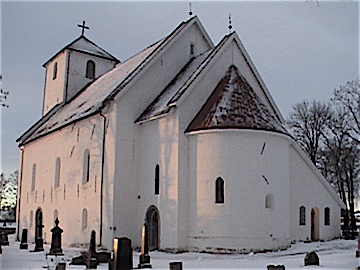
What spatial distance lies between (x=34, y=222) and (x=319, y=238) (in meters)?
18.6

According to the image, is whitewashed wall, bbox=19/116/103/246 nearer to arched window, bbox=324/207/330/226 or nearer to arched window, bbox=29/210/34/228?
arched window, bbox=29/210/34/228

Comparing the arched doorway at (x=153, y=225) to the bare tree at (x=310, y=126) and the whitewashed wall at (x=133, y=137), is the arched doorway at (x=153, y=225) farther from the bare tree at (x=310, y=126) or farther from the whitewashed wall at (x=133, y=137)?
the bare tree at (x=310, y=126)

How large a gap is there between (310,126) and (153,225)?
84.0ft

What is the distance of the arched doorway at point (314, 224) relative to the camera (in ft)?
87.6

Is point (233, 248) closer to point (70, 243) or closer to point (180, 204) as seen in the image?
point (180, 204)

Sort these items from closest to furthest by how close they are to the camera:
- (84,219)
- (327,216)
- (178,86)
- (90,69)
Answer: (178,86) → (84,219) → (327,216) → (90,69)

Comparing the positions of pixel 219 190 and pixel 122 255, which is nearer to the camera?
pixel 122 255

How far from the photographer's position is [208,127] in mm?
21969

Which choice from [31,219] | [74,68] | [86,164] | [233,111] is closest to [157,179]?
[233,111]

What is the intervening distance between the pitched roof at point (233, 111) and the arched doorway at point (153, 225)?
4.30 meters

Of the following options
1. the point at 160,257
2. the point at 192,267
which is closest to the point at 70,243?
the point at 160,257

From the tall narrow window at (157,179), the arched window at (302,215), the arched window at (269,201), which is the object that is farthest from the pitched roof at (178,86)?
the arched window at (302,215)

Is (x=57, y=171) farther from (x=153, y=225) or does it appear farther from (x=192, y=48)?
(x=192, y=48)

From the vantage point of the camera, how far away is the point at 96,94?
29.8 metres
